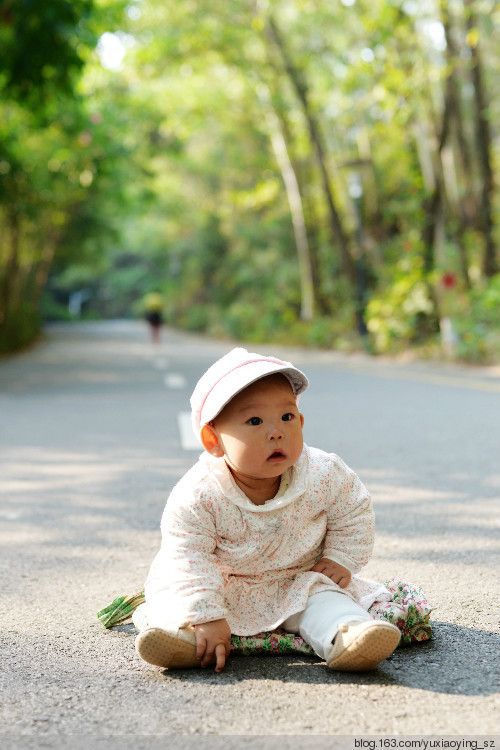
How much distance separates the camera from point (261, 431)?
9.70 ft

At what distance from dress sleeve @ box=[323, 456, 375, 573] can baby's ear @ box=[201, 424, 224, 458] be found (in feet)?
1.21

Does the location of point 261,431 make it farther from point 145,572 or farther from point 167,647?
point 145,572

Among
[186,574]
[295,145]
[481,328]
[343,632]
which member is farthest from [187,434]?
[295,145]

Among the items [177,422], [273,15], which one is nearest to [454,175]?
[273,15]

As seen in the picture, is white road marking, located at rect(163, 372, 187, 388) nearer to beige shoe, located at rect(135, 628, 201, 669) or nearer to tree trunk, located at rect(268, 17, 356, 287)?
tree trunk, located at rect(268, 17, 356, 287)

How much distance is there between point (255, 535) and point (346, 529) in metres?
0.29

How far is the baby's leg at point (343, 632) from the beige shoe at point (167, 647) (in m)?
0.34

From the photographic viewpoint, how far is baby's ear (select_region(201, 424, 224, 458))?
3.07 meters

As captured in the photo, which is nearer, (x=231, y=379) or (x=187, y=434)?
(x=231, y=379)

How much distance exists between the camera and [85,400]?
40.1 feet

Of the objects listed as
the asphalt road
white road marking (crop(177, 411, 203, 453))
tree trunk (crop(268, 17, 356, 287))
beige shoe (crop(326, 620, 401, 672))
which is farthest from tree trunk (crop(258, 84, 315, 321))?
beige shoe (crop(326, 620, 401, 672))

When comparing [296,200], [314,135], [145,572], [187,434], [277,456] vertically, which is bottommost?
[187,434]

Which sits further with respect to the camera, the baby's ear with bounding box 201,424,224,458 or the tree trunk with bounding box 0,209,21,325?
the tree trunk with bounding box 0,209,21,325

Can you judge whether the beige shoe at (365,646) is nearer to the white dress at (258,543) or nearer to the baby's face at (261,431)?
the white dress at (258,543)
